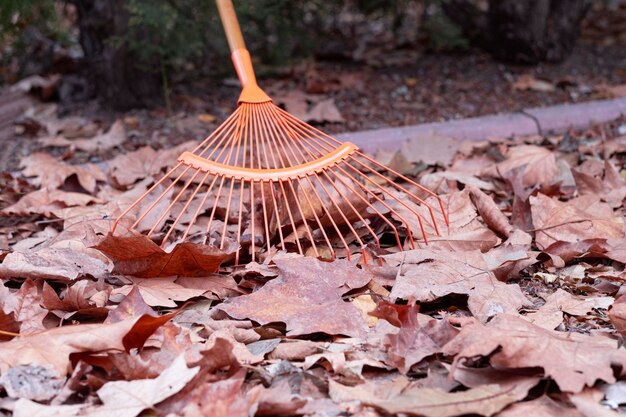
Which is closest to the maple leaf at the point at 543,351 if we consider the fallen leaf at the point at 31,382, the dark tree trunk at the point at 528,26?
the fallen leaf at the point at 31,382

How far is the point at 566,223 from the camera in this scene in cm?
236

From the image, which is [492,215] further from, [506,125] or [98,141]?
[98,141]

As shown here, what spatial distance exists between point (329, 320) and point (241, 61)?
1.26 m

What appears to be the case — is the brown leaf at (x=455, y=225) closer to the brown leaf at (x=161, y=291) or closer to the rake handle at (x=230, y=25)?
the brown leaf at (x=161, y=291)

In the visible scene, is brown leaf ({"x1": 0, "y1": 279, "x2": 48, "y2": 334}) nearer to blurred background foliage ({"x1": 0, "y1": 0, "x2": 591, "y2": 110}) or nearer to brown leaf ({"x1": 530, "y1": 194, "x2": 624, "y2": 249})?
brown leaf ({"x1": 530, "y1": 194, "x2": 624, "y2": 249})

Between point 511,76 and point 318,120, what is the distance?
4.14 ft

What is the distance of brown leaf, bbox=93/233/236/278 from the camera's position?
195 centimetres

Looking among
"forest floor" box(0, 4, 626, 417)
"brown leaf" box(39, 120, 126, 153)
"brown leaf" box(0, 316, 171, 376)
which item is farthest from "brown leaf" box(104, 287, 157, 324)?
"brown leaf" box(39, 120, 126, 153)

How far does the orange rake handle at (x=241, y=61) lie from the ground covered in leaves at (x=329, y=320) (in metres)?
0.56

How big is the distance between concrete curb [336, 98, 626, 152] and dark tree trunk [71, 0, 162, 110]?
1.06 metres

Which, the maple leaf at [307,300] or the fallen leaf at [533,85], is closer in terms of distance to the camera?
the maple leaf at [307,300]

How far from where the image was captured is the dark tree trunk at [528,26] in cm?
420

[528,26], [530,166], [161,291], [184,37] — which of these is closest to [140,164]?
[184,37]

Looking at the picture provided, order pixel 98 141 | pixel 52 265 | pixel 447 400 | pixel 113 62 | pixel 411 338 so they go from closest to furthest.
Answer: pixel 447 400 → pixel 411 338 → pixel 52 265 → pixel 98 141 → pixel 113 62
